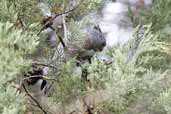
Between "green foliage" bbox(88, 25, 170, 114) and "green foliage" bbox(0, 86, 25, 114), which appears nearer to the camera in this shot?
"green foliage" bbox(0, 86, 25, 114)

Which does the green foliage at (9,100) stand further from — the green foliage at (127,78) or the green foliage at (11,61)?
the green foliage at (127,78)

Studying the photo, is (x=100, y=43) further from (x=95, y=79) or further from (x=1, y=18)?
(x=1, y=18)

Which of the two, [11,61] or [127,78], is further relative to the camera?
[127,78]

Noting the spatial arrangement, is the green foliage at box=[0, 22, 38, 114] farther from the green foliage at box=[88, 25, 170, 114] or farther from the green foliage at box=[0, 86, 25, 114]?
the green foliage at box=[88, 25, 170, 114]

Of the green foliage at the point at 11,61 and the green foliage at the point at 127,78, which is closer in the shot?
the green foliage at the point at 11,61

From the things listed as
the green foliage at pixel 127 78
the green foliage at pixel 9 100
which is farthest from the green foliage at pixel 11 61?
the green foliage at pixel 127 78

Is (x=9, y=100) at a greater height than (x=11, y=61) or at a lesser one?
lesser

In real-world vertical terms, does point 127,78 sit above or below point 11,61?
below

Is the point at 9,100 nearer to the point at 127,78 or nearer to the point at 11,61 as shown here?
the point at 11,61

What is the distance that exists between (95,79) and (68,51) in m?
0.18

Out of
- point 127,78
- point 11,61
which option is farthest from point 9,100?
point 127,78

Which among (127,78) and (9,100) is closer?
(9,100)

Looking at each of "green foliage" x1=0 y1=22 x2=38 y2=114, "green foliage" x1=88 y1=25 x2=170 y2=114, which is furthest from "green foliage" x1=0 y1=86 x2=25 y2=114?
"green foliage" x1=88 y1=25 x2=170 y2=114

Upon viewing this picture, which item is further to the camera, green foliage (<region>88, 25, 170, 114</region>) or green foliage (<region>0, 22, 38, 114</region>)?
green foliage (<region>88, 25, 170, 114</region>)
